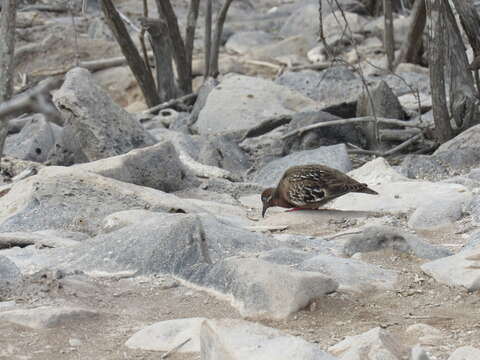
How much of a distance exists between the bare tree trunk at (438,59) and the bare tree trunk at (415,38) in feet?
11.1

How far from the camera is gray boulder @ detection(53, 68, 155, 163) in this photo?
9.05m

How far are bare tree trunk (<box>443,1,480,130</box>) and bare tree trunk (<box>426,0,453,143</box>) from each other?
0.17m

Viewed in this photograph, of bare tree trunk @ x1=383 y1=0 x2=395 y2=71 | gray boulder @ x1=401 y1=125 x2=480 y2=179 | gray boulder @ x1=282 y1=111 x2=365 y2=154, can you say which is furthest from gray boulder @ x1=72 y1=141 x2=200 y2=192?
bare tree trunk @ x1=383 y1=0 x2=395 y2=71

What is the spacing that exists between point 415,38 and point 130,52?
4290 mm

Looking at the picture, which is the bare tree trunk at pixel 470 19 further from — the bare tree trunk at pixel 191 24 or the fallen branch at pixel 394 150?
the bare tree trunk at pixel 191 24

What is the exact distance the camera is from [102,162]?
8125mm

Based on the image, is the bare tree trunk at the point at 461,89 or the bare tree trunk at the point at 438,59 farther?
the bare tree trunk at the point at 461,89

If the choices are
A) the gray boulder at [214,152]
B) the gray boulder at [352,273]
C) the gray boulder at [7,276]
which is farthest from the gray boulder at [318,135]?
the gray boulder at [7,276]

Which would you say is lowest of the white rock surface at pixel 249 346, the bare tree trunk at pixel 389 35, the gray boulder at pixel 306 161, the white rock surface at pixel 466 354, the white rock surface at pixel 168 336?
the gray boulder at pixel 306 161

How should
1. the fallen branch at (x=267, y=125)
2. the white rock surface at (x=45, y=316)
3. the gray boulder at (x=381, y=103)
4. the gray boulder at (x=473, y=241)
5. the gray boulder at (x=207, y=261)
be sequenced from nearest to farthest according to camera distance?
the white rock surface at (x=45, y=316), the gray boulder at (x=207, y=261), the gray boulder at (x=473, y=241), the gray boulder at (x=381, y=103), the fallen branch at (x=267, y=125)

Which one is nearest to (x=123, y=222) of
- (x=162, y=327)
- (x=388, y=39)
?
(x=162, y=327)

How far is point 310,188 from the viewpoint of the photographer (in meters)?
7.17

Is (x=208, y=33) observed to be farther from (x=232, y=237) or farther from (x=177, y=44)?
(x=232, y=237)

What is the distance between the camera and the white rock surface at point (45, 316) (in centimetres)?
445
